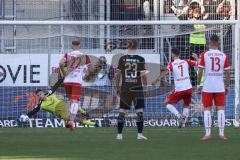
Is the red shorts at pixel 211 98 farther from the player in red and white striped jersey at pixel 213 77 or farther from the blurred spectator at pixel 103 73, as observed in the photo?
the blurred spectator at pixel 103 73

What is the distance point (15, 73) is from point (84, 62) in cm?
216

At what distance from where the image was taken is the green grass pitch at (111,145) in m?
12.4

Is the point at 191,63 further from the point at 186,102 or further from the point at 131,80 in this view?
the point at 131,80

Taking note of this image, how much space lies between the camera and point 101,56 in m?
21.5

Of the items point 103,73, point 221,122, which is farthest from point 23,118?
point 221,122

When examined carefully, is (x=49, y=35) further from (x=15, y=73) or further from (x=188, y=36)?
(x=188, y=36)

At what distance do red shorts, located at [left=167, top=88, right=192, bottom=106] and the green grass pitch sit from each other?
1.00 m

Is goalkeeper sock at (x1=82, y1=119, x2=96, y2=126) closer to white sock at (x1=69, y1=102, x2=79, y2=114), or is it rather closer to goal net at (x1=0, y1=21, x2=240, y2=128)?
goal net at (x1=0, y1=21, x2=240, y2=128)

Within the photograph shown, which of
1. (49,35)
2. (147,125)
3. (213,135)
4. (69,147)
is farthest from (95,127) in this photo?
(69,147)

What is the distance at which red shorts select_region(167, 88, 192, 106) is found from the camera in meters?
19.7

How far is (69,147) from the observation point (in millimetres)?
14062

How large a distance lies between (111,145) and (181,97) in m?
5.66

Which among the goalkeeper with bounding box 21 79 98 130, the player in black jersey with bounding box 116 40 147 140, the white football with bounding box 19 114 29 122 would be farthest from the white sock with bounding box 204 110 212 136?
the white football with bounding box 19 114 29 122

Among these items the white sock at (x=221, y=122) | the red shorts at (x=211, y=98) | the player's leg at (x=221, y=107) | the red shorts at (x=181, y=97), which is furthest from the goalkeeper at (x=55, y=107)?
the white sock at (x=221, y=122)
